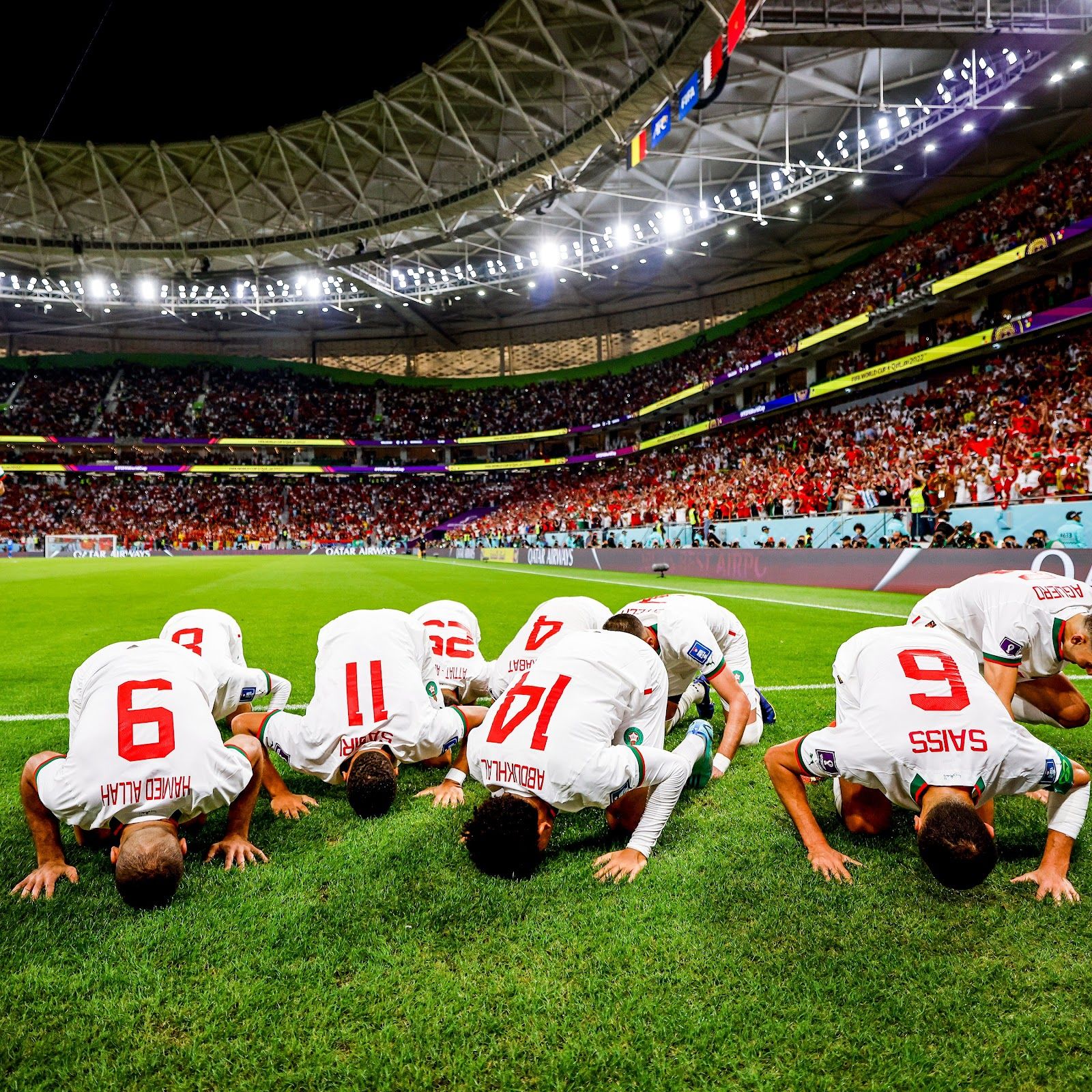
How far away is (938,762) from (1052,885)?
27.0 inches

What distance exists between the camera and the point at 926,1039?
197 centimetres

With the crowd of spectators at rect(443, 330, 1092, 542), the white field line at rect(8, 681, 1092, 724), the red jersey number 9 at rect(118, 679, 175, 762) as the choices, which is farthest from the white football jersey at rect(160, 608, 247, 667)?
the crowd of spectators at rect(443, 330, 1092, 542)

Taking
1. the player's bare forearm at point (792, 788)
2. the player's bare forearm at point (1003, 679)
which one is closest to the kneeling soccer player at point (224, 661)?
the player's bare forearm at point (792, 788)

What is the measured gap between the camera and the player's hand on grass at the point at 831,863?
9.52ft

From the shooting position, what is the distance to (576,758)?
2918 millimetres

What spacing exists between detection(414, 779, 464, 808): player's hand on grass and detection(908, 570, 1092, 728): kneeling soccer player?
2663 millimetres

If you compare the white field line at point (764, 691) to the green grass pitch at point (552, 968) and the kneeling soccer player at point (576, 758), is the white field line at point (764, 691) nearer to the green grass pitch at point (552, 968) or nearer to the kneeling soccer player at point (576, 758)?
the green grass pitch at point (552, 968)

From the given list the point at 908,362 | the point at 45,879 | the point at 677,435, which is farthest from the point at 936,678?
the point at 677,435

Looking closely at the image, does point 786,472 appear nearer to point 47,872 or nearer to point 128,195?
point 47,872

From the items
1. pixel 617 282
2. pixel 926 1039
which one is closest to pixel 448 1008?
pixel 926 1039

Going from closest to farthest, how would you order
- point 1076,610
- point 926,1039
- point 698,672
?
point 926,1039
point 1076,610
point 698,672

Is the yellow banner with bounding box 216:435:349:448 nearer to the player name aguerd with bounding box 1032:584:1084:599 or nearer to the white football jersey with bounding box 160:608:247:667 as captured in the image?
the white football jersey with bounding box 160:608:247:667

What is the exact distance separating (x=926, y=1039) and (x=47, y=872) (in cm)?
320

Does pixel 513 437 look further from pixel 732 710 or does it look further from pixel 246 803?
pixel 246 803
